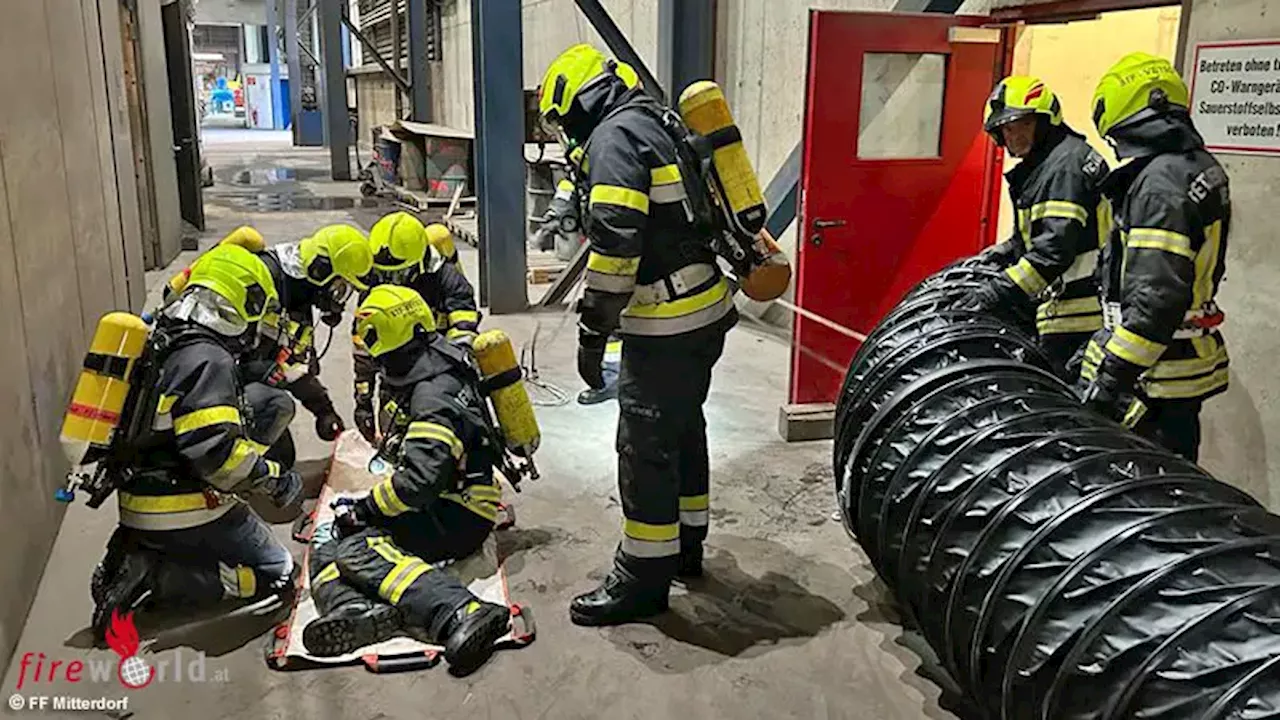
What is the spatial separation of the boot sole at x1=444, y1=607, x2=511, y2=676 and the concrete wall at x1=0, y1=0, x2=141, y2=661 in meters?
1.24

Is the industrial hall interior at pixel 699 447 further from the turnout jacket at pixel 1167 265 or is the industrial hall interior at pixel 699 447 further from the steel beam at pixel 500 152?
the steel beam at pixel 500 152

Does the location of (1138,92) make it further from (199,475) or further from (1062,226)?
(199,475)

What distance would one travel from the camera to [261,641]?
9.99 ft

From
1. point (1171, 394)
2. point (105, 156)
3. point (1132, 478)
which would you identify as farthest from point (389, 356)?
point (105, 156)

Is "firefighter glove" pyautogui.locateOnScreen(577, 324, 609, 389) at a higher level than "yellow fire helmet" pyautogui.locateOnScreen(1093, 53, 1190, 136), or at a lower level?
lower

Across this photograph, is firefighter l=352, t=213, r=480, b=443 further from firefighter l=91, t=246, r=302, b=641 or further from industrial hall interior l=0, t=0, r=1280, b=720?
firefighter l=91, t=246, r=302, b=641

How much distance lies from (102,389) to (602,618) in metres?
1.58

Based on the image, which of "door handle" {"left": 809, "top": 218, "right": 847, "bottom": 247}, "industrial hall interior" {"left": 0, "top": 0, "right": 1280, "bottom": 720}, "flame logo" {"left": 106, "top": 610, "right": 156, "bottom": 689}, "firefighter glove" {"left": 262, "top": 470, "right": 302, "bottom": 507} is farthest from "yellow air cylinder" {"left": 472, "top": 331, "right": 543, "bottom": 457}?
"door handle" {"left": 809, "top": 218, "right": 847, "bottom": 247}

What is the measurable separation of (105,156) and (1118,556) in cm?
541

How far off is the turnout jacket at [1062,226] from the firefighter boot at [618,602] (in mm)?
1661

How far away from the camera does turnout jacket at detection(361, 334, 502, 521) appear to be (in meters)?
3.07

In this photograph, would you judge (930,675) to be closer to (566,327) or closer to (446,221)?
(566,327)

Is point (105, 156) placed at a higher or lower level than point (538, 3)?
lower

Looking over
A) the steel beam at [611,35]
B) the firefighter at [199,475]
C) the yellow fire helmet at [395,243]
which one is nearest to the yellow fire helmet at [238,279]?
the firefighter at [199,475]
